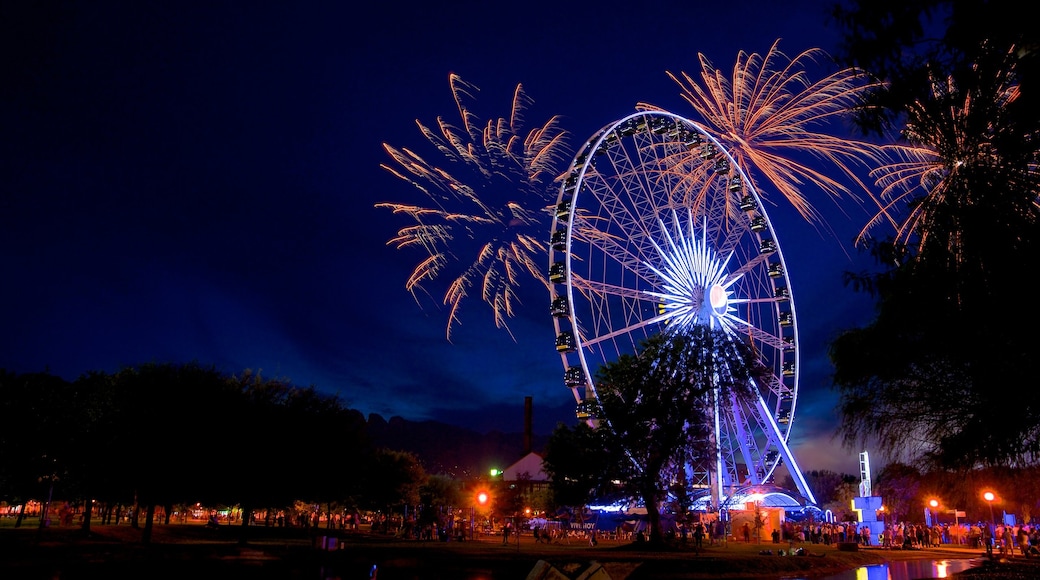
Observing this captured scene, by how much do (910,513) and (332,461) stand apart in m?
92.2

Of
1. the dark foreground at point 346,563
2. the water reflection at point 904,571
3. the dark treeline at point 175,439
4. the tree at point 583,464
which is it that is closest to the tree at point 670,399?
the tree at point 583,464

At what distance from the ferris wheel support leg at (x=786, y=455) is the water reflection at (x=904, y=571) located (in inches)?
655

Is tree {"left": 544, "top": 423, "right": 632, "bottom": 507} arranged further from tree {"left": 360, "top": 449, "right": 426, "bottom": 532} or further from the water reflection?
tree {"left": 360, "top": 449, "right": 426, "bottom": 532}

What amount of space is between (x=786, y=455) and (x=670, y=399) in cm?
1788

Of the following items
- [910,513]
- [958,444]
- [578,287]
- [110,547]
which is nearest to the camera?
[958,444]

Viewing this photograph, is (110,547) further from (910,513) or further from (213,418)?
(910,513)

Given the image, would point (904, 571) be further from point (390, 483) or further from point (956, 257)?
point (390, 483)

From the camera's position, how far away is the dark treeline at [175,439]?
37250mm

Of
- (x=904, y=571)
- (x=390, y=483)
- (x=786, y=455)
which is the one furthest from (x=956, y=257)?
(x=390, y=483)

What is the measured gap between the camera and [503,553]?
1296 inches

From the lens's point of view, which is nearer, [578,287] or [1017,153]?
[1017,153]

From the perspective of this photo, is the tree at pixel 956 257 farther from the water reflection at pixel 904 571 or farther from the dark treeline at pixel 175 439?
the dark treeline at pixel 175 439

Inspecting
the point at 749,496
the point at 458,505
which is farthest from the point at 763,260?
the point at 458,505

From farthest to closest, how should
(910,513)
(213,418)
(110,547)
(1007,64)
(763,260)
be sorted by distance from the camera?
(910,513), (763,260), (213,418), (110,547), (1007,64)
